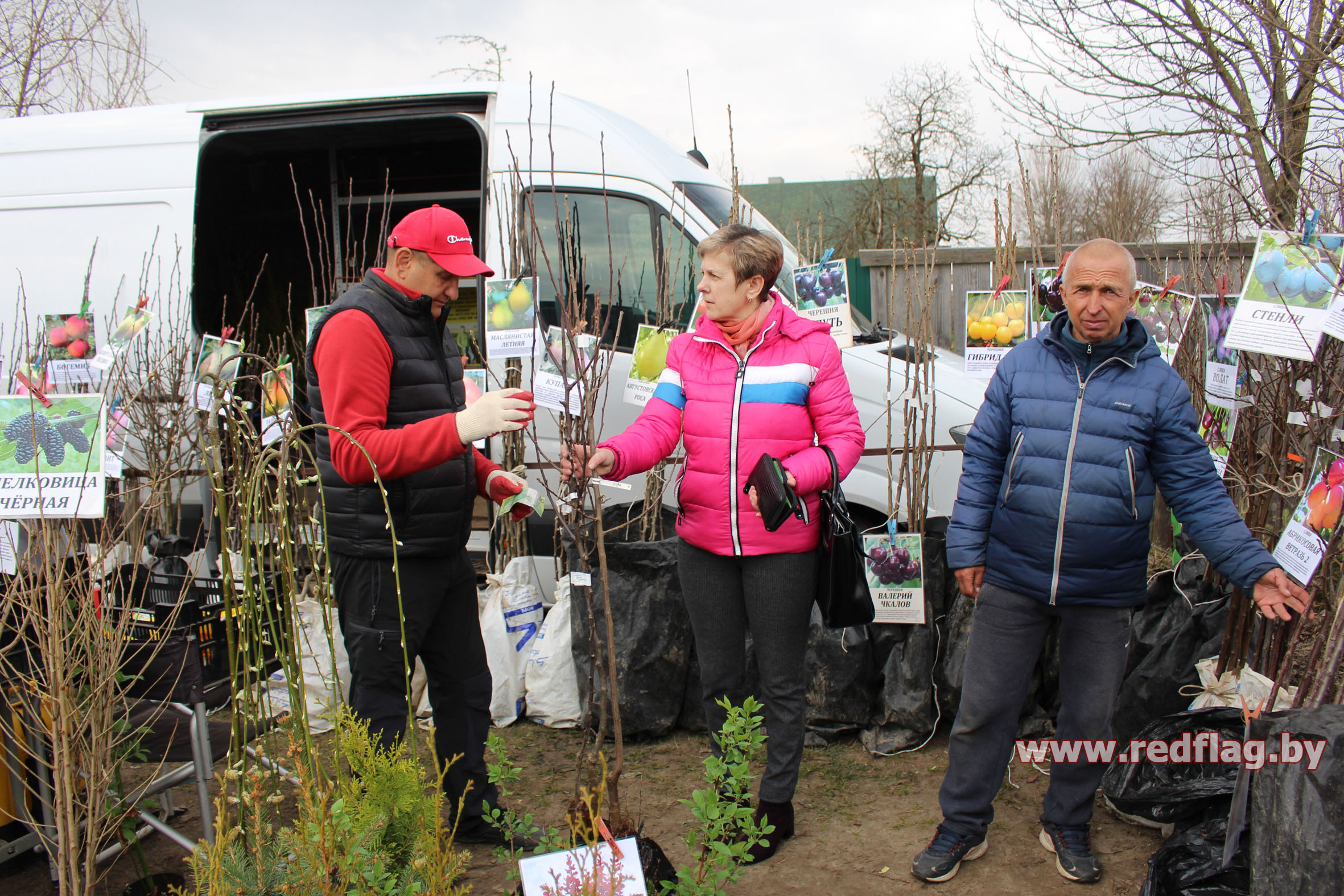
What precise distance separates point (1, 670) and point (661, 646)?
1972 millimetres

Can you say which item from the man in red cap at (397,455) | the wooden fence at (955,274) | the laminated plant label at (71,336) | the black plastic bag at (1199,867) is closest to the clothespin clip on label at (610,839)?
the man in red cap at (397,455)

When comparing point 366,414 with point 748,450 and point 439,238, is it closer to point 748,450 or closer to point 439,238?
point 439,238

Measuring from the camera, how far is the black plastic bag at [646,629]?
329 cm

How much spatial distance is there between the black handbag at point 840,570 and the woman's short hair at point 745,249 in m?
0.61

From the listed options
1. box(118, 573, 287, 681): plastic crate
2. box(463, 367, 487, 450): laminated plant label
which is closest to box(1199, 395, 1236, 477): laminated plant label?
box(463, 367, 487, 450): laminated plant label

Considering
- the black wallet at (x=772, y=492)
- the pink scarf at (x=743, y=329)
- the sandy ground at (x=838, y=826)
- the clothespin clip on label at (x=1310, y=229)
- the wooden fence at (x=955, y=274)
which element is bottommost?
the sandy ground at (x=838, y=826)

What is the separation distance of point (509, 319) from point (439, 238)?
3.89ft

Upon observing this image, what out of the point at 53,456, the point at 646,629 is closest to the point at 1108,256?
the point at 646,629

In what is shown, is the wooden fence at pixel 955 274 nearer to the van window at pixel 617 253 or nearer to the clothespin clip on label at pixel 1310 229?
the van window at pixel 617 253

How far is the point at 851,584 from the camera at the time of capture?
2346 mm

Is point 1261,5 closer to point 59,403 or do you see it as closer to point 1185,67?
point 1185,67

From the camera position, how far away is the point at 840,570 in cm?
235

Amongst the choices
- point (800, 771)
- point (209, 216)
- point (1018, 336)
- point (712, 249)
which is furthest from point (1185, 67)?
point (209, 216)

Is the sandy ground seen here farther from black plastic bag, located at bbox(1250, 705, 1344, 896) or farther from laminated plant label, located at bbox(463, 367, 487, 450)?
laminated plant label, located at bbox(463, 367, 487, 450)
